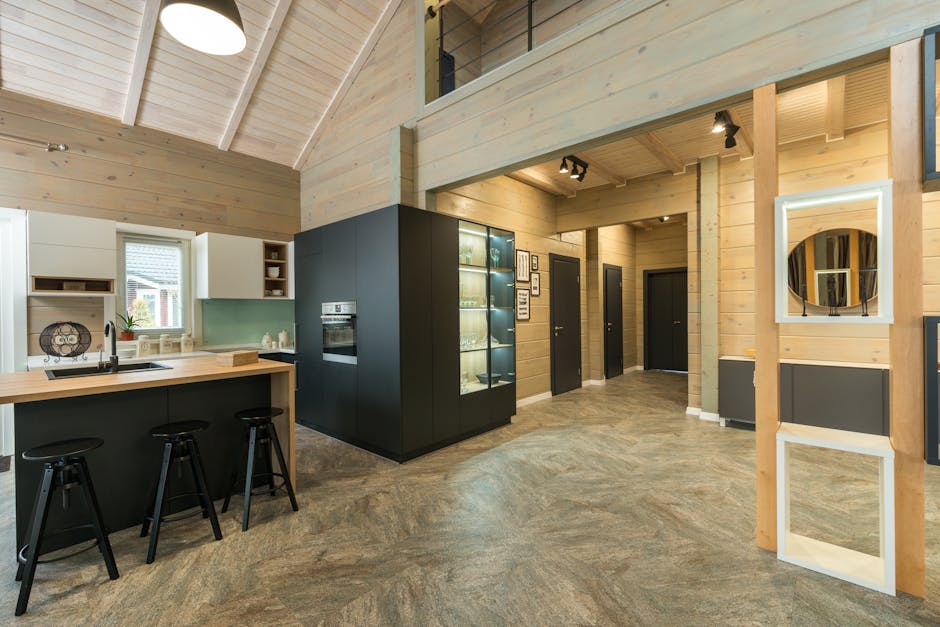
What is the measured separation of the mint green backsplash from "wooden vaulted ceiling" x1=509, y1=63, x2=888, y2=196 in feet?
12.0

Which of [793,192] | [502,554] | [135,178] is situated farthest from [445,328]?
[793,192]

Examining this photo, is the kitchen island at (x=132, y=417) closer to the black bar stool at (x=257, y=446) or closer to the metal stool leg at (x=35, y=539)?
the black bar stool at (x=257, y=446)

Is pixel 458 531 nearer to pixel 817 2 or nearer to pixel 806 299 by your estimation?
pixel 817 2

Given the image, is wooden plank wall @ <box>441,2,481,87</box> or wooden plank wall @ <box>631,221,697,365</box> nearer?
wooden plank wall @ <box>441,2,481,87</box>

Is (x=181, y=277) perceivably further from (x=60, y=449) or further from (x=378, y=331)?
(x=60, y=449)

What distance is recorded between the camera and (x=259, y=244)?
200 inches

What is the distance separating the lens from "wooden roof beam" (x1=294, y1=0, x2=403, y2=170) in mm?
4457

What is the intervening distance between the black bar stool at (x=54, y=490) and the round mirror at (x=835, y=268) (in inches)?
224

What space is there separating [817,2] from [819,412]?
3527 millimetres

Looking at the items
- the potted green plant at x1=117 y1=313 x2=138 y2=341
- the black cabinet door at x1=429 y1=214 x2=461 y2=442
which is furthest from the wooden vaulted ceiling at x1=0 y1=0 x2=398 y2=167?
the black cabinet door at x1=429 y1=214 x2=461 y2=442

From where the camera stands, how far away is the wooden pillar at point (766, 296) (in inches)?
84.8

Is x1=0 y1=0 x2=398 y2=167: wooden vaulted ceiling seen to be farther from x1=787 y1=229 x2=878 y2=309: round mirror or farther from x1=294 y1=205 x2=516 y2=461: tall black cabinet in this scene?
x1=787 y1=229 x2=878 y2=309: round mirror

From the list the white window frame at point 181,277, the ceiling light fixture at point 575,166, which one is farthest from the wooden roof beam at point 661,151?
the white window frame at point 181,277

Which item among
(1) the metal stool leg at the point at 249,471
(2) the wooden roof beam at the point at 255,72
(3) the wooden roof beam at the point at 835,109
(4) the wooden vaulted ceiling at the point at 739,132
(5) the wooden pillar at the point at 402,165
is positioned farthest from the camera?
(2) the wooden roof beam at the point at 255,72
